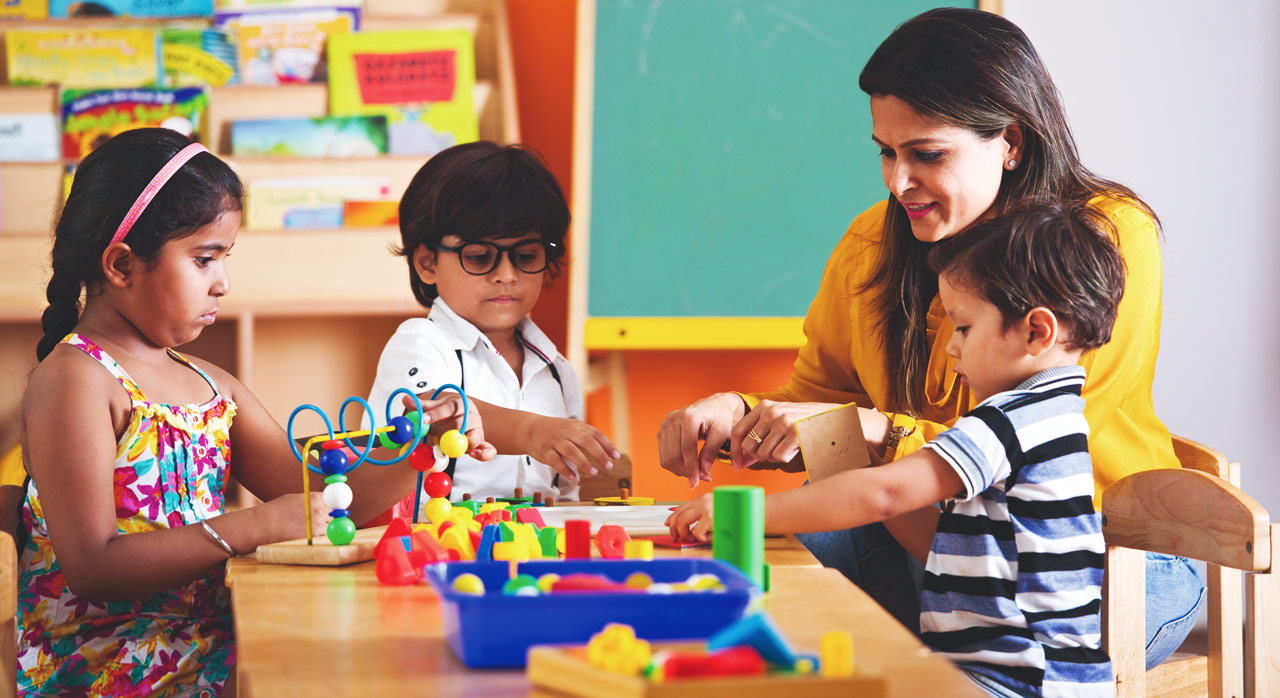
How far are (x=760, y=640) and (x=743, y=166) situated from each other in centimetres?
197

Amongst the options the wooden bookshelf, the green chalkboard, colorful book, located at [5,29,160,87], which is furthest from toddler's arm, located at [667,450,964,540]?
colorful book, located at [5,29,160,87]

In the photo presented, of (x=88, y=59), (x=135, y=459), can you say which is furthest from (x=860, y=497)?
(x=88, y=59)

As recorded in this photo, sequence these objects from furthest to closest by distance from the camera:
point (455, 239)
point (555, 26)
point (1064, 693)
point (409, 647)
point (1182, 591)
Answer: point (555, 26), point (455, 239), point (1182, 591), point (1064, 693), point (409, 647)

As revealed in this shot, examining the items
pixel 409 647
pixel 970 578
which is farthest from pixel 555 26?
pixel 409 647

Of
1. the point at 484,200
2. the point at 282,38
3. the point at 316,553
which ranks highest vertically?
the point at 282,38

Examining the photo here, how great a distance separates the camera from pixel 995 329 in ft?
3.93

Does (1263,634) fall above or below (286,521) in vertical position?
below

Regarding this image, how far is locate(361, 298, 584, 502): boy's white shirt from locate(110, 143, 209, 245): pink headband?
1.53ft

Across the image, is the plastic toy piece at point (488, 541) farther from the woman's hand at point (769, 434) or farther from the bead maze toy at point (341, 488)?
the woman's hand at point (769, 434)

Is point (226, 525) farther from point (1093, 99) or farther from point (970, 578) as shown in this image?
point (1093, 99)

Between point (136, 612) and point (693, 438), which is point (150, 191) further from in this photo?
point (693, 438)

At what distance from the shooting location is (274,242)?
2541 mm

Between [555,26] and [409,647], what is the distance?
2.38 m

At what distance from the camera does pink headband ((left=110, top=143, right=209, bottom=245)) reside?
133cm
